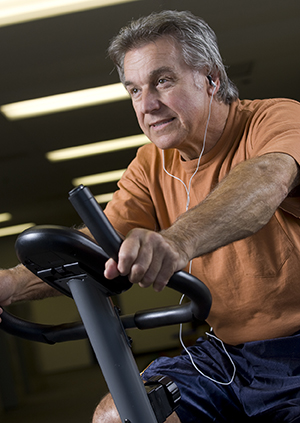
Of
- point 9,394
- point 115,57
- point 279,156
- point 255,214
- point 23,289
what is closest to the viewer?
point 255,214

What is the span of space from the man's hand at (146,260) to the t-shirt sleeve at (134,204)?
0.90 metres

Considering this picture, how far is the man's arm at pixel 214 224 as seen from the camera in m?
0.57

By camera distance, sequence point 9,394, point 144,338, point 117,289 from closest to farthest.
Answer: point 117,289 → point 9,394 → point 144,338

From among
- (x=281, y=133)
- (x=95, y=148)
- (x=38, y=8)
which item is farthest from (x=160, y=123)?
(x=95, y=148)

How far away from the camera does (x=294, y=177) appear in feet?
3.22

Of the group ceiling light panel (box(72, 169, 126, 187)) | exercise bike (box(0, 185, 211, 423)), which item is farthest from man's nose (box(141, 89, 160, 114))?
ceiling light panel (box(72, 169, 126, 187))

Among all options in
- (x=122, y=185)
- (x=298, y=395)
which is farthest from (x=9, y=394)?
(x=298, y=395)

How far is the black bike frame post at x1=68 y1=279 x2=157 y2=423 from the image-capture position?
0.71 meters

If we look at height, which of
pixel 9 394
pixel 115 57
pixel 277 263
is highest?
pixel 115 57

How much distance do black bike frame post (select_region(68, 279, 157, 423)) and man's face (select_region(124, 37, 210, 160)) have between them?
2.54 ft

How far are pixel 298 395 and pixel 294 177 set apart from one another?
2.15 ft

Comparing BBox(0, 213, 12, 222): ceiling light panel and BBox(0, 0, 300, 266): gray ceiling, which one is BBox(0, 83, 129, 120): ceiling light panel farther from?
BBox(0, 213, 12, 222): ceiling light panel

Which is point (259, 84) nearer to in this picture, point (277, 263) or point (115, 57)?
point (115, 57)

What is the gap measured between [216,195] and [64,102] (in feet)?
9.84
